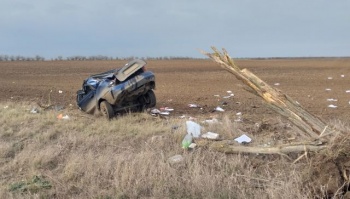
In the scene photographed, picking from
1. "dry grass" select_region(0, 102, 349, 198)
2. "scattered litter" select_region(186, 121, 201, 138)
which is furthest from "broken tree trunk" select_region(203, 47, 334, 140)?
"scattered litter" select_region(186, 121, 201, 138)

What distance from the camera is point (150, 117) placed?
1006 centimetres

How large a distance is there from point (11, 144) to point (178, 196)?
12.6 feet

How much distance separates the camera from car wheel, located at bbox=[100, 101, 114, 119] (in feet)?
32.5

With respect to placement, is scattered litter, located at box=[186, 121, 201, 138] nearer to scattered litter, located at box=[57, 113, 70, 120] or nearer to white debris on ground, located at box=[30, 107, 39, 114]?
scattered litter, located at box=[57, 113, 70, 120]

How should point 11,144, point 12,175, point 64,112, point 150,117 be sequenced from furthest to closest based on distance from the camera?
point 64,112 → point 150,117 → point 11,144 → point 12,175

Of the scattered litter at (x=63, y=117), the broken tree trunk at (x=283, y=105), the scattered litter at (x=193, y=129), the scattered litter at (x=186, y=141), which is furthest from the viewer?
the scattered litter at (x=63, y=117)

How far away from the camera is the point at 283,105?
5797mm

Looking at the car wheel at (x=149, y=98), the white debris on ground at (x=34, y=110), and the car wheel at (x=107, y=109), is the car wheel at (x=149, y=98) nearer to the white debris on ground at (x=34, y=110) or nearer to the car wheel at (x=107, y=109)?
the car wheel at (x=107, y=109)

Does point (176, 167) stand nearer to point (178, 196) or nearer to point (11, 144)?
point (178, 196)

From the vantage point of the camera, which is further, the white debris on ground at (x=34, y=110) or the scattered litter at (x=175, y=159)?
the white debris on ground at (x=34, y=110)

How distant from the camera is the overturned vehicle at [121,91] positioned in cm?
970

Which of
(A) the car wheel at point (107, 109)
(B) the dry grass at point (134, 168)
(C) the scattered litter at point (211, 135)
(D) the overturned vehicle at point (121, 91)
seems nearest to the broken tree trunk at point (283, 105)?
(B) the dry grass at point (134, 168)

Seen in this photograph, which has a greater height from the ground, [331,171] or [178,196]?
[331,171]

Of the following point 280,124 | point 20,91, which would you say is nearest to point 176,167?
point 280,124
